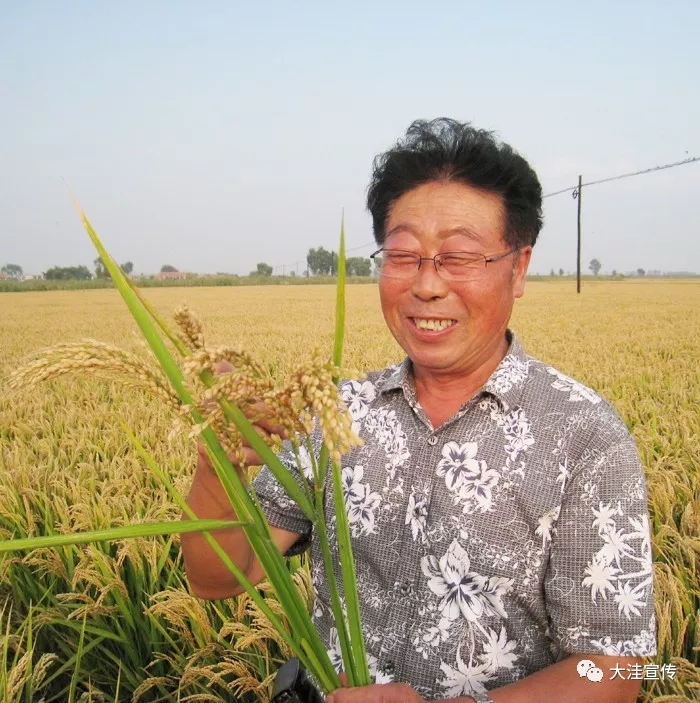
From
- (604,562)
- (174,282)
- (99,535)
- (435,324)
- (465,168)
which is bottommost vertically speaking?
(604,562)

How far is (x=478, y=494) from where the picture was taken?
167 cm

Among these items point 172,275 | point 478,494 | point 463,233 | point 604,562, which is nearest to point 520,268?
point 463,233

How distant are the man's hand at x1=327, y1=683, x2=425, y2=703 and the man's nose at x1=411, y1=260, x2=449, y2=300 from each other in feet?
2.94

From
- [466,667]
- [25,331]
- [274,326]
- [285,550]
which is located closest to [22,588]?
[285,550]

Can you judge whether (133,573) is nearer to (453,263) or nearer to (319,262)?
(453,263)

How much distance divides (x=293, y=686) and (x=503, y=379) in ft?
3.05

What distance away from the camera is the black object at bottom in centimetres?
162

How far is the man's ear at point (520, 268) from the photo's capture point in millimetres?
1848

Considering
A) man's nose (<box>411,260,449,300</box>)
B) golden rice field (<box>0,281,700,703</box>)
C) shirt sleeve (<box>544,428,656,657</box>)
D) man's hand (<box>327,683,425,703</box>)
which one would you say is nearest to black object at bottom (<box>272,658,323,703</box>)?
man's hand (<box>327,683,425,703</box>)

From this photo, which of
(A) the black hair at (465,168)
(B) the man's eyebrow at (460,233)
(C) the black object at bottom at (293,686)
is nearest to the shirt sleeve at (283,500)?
(C) the black object at bottom at (293,686)

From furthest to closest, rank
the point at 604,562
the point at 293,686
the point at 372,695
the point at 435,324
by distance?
1. the point at 435,324
2. the point at 293,686
3. the point at 604,562
4. the point at 372,695

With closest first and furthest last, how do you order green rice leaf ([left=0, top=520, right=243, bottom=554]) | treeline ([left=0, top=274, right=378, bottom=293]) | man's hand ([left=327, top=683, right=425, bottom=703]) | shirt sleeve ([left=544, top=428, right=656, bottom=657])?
green rice leaf ([left=0, top=520, right=243, bottom=554]) → man's hand ([left=327, top=683, right=425, bottom=703]) → shirt sleeve ([left=544, top=428, right=656, bottom=657]) → treeline ([left=0, top=274, right=378, bottom=293])

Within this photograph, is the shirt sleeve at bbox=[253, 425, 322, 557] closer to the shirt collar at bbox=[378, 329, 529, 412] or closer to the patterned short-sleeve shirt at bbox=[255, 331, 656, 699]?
the patterned short-sleeve shirt at bbox=[255, 331, 656, 699]

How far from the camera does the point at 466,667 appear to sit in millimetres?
1647
